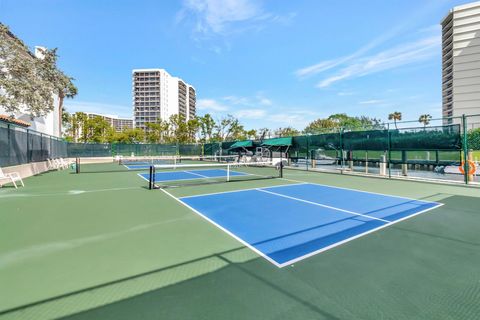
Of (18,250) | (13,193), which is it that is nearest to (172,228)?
(18,250)

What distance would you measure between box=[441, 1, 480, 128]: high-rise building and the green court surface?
353ft

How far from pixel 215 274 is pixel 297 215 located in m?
3.19

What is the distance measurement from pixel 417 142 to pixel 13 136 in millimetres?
20371

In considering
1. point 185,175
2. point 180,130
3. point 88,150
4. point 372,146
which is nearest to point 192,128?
point 180,130

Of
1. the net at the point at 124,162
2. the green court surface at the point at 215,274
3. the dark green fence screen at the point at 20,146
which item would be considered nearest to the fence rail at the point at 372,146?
the dark green fence screen at the point at 20,146

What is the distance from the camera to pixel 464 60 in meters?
85.5

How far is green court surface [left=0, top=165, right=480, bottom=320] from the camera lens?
7.84 feet

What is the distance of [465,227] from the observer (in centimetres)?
488

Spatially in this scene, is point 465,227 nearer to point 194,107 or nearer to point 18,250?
point 18,250

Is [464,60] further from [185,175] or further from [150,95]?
[150,95]

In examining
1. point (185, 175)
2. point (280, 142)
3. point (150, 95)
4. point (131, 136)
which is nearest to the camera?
point (185, 175)

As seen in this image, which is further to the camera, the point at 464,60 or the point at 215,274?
the point at 464,60

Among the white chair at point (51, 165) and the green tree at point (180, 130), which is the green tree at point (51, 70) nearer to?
the white chair at point (51, 165)

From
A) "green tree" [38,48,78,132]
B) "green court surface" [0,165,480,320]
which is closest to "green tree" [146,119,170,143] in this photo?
"green tree" [38,48,78,132]
